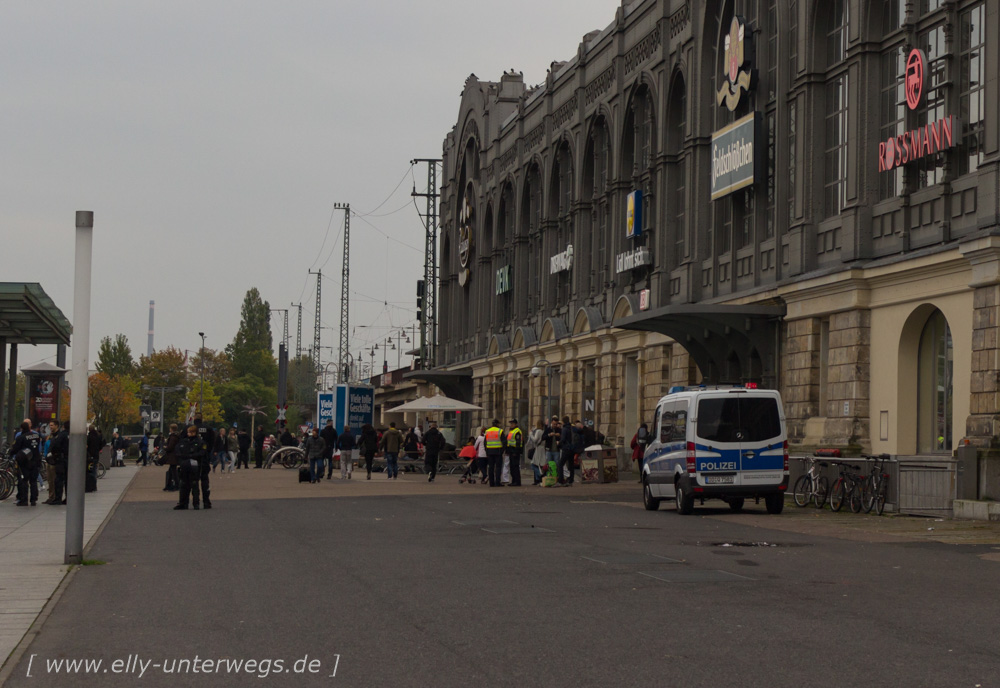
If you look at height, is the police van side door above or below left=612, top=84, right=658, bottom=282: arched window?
below

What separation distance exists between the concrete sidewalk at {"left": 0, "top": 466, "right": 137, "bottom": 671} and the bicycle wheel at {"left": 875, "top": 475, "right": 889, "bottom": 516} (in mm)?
12688

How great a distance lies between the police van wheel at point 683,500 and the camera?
2355 centimetres

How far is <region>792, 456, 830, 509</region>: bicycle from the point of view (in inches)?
1013

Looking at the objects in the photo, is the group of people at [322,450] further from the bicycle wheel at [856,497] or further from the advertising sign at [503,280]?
the advertising sign at [503,280]

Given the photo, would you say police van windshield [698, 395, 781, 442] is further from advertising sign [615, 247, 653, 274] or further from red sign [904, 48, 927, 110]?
advertising sign [615, 247, 653, 274]

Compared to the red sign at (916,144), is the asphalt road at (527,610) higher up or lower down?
lower down

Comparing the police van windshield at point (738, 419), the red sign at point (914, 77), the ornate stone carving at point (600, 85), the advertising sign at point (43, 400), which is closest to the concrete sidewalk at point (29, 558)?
the police van windshield at point (738, 419)

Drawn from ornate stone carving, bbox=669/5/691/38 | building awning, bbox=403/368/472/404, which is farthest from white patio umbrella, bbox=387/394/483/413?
building awning, bbox=403/368/472/404

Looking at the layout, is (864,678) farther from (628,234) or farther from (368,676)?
(628,234)

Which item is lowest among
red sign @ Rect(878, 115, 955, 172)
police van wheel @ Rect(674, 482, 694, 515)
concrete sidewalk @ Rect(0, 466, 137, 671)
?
concrete sidewalk @ Rect(0, 466, 137, 671)

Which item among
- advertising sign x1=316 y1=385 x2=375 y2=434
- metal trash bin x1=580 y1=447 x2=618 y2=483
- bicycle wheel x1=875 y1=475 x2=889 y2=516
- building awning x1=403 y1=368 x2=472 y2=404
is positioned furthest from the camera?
building awning x1=403 y1=368 x2=472 y2=404

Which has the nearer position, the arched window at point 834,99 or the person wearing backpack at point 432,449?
the arched window at point 834,99

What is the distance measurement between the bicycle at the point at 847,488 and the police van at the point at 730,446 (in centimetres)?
147

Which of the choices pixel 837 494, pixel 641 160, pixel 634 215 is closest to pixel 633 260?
pixel 634 215
